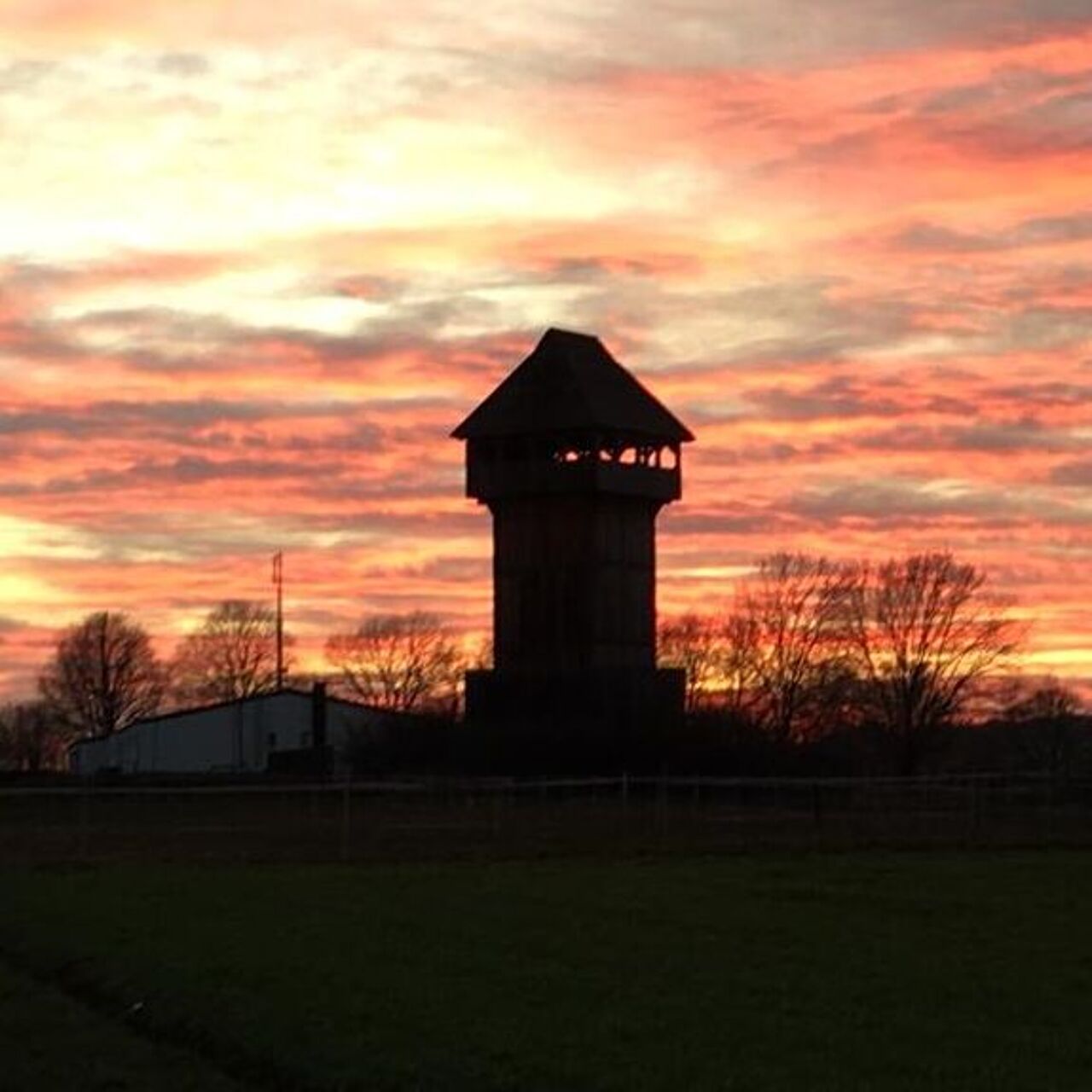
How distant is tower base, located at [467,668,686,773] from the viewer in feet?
250

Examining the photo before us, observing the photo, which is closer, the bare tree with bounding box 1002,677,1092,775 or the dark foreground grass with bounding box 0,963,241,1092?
the dark foreground grass with bounding box 0,963,241,1092

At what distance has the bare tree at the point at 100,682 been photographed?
163250 mm

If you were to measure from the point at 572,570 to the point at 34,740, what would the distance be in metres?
103

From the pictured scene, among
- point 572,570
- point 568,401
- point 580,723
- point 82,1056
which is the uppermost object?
point 568,401

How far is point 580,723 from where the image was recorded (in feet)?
249

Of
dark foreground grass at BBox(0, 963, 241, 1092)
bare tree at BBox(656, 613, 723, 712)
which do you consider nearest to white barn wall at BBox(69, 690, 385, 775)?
bare tree at BBox(656, 613, 723, 712)

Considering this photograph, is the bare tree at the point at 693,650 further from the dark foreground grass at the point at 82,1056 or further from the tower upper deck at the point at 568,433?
the dark foreground grass at the point at 82,1056

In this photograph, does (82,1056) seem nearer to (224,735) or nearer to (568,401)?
(568,401)

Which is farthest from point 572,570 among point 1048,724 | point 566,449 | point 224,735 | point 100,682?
point 100,682

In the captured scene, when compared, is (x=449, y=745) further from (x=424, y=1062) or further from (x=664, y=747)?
(x=424, y=1062)

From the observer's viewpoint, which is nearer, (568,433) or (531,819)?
(531,819)

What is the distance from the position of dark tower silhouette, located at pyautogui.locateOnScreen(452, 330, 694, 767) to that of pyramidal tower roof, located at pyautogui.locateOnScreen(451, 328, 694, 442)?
0.07 meters

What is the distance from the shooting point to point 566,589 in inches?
3029

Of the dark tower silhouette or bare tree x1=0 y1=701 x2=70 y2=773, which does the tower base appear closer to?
the dark tower silhouette
